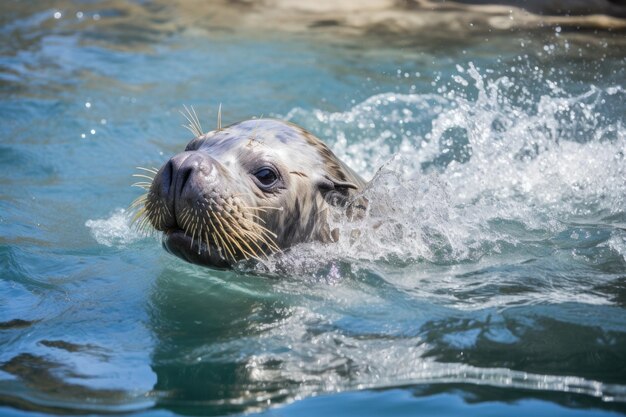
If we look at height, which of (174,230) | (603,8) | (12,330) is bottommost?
(12,330)

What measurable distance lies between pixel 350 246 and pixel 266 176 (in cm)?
58

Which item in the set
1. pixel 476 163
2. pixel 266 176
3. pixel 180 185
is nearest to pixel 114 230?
pixel 266 176

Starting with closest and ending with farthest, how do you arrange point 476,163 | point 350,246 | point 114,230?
point 350,246 → point 114,230 → point 476,163

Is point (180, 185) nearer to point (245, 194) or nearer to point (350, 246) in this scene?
point (245, 194)

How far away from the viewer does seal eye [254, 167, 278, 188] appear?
14.6ft

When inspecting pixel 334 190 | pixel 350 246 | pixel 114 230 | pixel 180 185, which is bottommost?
pixel 114 230

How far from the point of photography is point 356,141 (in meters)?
7.22

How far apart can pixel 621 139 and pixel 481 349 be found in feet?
11.0

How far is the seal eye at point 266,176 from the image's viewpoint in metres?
4.45

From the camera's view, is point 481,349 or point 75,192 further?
point 75,192

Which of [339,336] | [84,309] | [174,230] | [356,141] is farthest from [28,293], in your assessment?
[356,141]

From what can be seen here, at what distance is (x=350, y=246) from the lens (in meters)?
4.68

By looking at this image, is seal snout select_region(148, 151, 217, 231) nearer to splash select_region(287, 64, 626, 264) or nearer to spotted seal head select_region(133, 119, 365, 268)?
spotted seal head select_region(133, 119, 365, 268)

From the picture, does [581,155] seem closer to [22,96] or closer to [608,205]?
[608,205]
